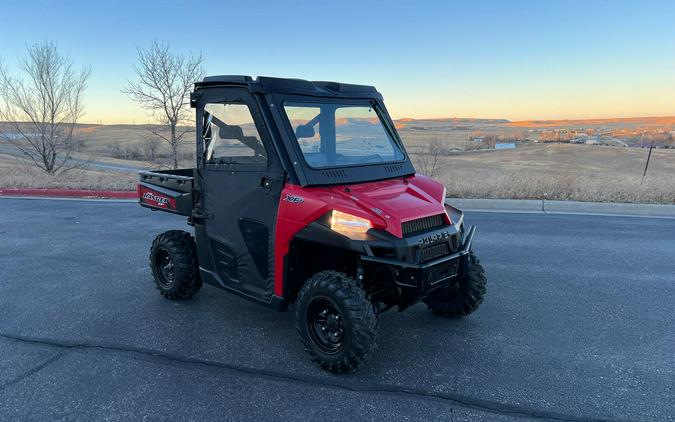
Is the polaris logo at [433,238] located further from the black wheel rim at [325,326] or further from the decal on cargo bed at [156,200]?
the decal on cargo bed at [156,200]

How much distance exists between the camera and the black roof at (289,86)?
3.60 m

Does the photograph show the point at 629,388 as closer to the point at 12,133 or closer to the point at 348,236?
the point at 348,236

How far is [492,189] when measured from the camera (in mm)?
A: 11367

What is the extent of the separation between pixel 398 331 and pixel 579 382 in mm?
1447

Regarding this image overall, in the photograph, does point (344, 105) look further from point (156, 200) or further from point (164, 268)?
point (164, 268)

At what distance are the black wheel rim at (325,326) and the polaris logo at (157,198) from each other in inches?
87.6

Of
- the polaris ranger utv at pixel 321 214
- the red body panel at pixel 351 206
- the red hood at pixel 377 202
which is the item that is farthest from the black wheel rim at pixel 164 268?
the red hood at pixel 377 202

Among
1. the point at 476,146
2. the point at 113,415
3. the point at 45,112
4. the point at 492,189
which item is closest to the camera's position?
the point at 113,415

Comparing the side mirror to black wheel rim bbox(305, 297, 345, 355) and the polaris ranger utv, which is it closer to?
the polaris ranger utv

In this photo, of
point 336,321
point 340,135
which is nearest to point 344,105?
point 340,135

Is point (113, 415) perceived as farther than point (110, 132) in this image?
No

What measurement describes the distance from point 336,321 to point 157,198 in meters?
2.66

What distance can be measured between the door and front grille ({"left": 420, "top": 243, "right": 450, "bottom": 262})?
1.19 m

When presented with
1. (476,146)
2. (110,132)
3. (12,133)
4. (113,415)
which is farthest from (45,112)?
(110,132)
